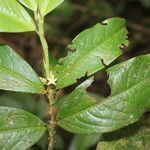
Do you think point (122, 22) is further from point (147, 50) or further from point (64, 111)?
point (147, 50)

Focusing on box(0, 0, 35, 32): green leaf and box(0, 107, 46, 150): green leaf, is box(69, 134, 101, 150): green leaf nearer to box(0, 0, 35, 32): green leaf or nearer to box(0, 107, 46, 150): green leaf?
box(0, 107, 46, 150): green leaf

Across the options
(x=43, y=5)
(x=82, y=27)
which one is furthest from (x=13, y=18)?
(x=82, y=27)

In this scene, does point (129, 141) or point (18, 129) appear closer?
point (18, 129)

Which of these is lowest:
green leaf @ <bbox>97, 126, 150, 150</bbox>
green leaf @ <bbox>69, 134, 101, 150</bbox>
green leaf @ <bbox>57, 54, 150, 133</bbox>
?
green leaf @ <bbox>69, 134, 101, 150</bbox>

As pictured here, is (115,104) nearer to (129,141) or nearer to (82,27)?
(129,141)

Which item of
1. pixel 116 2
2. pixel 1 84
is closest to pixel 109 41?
pixel 1 84

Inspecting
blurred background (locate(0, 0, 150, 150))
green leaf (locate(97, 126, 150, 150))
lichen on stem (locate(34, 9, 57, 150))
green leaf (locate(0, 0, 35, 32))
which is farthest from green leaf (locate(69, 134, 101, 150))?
blurred background (locate(0, 0, 150, 150))
